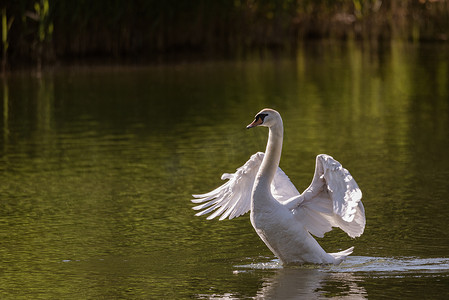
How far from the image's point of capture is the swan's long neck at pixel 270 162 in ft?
25.3

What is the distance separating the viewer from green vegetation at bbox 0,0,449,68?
24.0 meters

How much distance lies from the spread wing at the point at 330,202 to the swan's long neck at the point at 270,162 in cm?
26

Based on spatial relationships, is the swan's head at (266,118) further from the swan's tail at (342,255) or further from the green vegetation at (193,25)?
the green vegetation at (193,25)

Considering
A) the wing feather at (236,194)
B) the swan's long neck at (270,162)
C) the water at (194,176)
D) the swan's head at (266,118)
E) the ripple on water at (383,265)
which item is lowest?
the water at (194,176)

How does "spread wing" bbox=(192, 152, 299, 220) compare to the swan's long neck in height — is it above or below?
below

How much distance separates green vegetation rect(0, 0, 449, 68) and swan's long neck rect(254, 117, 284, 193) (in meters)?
15.5

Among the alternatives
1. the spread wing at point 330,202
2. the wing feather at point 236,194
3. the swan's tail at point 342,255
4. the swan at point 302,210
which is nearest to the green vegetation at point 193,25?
the wing feather at point 236,194

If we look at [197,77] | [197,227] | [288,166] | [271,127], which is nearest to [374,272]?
[271,127]

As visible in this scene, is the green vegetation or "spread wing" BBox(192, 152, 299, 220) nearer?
"spread wing" BBox(192, 152, 299, 220)

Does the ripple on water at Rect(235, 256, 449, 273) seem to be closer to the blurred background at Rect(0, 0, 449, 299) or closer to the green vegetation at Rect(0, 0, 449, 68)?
the blurred background at Rect(0, 0, 449, 299)

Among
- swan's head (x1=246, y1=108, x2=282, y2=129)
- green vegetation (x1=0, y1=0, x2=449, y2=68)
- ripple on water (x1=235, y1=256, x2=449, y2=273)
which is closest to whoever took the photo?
ripple on water (x1=235, y1=256, x2=449, y2=273)

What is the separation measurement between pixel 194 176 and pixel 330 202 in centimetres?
411

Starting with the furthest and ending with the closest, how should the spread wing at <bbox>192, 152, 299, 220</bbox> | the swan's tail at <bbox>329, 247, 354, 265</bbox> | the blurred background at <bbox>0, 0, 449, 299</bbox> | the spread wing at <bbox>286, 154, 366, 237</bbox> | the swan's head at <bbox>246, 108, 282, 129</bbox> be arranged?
the spread wing at <bbox>192, 152, 299, 220</bbox>, the swan's head at <bbox>246, 108, 282, 129</bbox>, the swan's tail at <bbox>329, 247, 354, 265</bbox>, the blurred background at <bbox>0, 0, 449, 299</bbox>, the spread wing at <bbox>286, 154, 366, 237</bbox>

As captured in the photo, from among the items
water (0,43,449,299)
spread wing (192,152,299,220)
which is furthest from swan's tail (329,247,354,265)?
spread wing (192,152,299,220)
